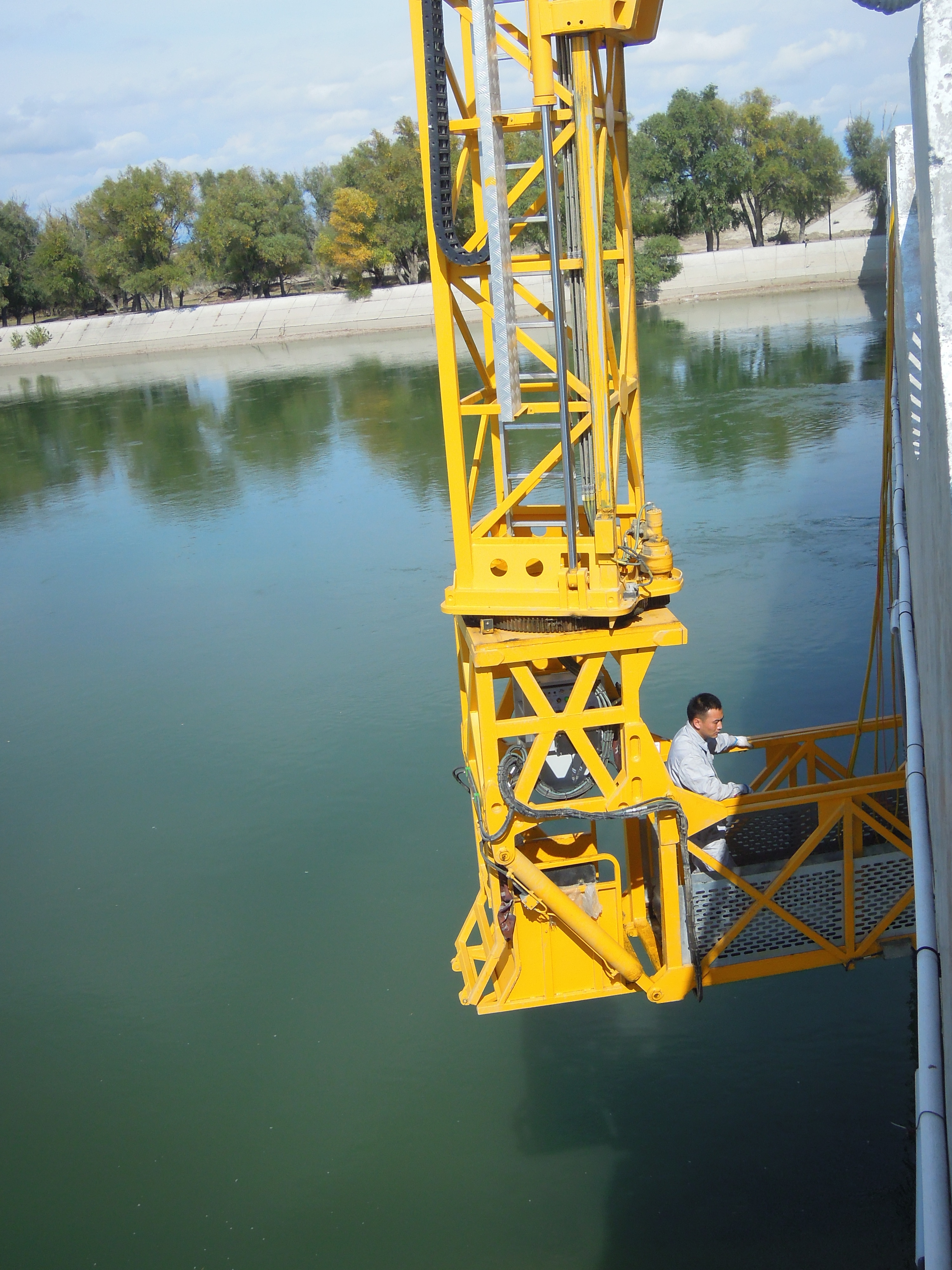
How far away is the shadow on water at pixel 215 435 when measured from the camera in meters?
30.2

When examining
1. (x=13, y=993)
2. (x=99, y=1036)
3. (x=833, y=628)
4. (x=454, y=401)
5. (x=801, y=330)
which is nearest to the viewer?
(x=454, y=401)

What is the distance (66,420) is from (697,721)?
43.6 metres

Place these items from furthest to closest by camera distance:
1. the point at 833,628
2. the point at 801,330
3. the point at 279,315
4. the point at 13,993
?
1. the point at 279,315
2. the point at 801,330
3. the point at 833,628
4. the point at 13,993

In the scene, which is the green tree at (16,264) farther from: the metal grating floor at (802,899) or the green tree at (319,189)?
the metal grating floor at (802,899)

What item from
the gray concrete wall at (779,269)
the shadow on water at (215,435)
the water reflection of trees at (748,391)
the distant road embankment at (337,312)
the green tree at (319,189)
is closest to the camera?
the water reflection of trees at (748,391)

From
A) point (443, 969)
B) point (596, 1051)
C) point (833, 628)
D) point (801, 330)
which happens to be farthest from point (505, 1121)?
point (801, 330)

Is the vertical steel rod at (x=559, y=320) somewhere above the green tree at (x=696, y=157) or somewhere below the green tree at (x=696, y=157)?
below

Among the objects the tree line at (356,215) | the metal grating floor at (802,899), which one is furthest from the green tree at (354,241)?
the metal grating floor at (802,899)

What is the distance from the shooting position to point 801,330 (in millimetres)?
44312

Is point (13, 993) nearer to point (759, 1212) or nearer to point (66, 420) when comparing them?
point (759, 1212)

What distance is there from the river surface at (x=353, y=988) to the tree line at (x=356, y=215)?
4620cm

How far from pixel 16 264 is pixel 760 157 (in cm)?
5562

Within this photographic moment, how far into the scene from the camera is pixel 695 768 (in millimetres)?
6617

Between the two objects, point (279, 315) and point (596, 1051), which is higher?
point (279, 315)
